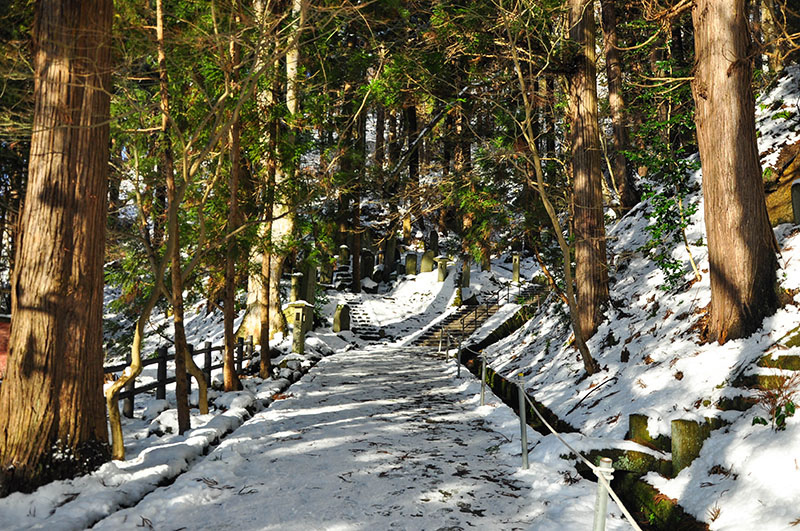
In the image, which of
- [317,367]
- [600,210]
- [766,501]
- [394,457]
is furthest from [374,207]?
[766,501]

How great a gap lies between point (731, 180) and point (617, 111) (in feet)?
45.1

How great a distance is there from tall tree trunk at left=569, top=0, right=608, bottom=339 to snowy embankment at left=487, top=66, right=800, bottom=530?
47cm

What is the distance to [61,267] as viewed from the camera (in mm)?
4883

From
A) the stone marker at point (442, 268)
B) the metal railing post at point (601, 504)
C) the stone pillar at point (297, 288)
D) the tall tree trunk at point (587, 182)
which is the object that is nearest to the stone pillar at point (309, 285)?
the stone pillar at point (297, 288)

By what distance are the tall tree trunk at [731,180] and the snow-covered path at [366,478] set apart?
2728 millimetres

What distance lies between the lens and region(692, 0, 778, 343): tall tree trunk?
5520mm

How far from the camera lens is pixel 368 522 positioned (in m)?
4.28

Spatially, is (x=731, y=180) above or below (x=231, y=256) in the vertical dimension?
above

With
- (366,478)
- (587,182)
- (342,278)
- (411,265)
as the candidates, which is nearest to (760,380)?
(366,478)

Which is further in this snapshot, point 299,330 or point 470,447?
point 299,330

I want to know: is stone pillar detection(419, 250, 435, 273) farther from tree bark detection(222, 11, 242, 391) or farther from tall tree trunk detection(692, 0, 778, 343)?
tall tree trunk detection(692, 0, 778, 343)

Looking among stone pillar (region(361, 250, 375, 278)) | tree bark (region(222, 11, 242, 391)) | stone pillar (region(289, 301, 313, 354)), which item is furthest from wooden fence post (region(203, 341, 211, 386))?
stone pillar (region(361, 250, 375, 278))

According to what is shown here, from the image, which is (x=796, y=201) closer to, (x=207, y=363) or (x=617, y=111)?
(x=207, y=363)

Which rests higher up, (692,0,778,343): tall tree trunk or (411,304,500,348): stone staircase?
(692,0,778,343): tall tree trunk
